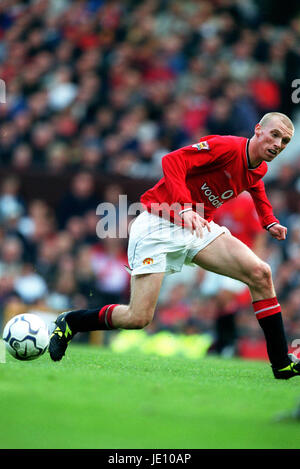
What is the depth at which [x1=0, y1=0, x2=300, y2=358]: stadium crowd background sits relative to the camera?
1066 cm

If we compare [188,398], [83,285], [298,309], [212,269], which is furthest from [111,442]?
[83,285]

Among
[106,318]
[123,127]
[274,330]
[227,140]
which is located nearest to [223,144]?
[227,140]

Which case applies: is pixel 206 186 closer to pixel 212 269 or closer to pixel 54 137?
pixel 212 269

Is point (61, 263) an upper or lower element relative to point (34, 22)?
lower

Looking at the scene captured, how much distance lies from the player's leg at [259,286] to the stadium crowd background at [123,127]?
392cm

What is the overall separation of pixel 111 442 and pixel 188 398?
1.17m

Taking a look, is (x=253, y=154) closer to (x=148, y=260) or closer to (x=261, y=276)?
(x=261, y=276)

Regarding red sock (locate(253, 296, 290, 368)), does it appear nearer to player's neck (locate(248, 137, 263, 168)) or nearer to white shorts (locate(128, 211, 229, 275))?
white shorts (locate(128, 211, 229, 275))

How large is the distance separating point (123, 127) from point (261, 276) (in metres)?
7.17

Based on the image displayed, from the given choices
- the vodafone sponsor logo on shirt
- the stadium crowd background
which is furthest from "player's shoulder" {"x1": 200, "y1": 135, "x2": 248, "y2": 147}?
→ the stadium crowd background

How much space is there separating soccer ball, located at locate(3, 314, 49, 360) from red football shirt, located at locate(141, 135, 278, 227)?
1282mm

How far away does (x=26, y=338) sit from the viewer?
20.0 ft

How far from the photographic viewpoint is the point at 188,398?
4.82 metres

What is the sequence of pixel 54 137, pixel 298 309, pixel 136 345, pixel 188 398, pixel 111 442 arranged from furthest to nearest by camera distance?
pixel 54 137, pixel 136 345, pixel 298 309, pixel 188 398, pixel 111 442
